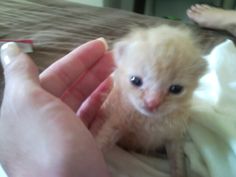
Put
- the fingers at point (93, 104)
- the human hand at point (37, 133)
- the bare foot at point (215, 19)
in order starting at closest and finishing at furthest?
the human hand at point (37, 133) → the fingers at point (93, 104) → the bare foot at point (215, 19)

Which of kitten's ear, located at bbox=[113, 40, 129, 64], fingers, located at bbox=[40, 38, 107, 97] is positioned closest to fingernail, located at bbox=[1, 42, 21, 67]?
fingers, located at bbox=[40, 38, 107, 97]

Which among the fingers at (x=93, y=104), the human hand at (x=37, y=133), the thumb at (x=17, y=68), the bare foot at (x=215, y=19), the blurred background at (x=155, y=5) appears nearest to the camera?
the human hand at (x=37, y=133)

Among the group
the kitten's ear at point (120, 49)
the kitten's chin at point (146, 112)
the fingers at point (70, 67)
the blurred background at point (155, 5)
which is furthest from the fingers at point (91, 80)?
the blurred background at point (155, 5)

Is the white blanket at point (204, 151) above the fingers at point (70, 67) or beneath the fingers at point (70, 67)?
beneath

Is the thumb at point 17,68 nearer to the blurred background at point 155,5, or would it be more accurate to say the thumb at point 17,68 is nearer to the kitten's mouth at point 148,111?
the kitten's mouth at point 148,111

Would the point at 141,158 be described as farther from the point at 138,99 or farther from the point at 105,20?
the point at 105,20

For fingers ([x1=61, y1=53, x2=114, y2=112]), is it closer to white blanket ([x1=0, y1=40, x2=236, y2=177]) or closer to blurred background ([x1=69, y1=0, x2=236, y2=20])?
white blanket ([x1=0, y1=40, x2=236, y2=177])

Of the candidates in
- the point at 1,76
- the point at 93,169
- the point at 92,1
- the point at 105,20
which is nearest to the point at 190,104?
the point at 93,169
